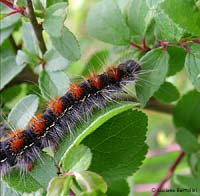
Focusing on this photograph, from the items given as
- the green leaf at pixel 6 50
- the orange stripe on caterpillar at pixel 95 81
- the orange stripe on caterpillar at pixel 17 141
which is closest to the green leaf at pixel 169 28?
the orange stripe on caterpillar at pixel 95 81

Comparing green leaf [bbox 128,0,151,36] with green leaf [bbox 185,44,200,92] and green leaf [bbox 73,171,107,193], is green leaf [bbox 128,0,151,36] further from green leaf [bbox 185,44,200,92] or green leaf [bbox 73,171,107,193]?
green leaf [bbox 73,171,107,193]

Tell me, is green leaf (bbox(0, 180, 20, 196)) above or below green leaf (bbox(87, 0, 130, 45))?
below

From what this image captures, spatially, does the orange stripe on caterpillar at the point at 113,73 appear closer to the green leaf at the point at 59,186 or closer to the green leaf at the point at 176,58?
the green leaf at the point at 176,58

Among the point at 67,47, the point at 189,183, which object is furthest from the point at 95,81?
the point at 189,183

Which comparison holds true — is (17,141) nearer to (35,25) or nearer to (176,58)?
(35,25)

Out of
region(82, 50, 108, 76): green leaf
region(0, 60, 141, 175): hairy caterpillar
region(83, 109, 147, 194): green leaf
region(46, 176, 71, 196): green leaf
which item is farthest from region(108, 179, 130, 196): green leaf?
region(46, 176, 71, 196): green leaf

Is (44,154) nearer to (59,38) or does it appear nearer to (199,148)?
(59,38)
